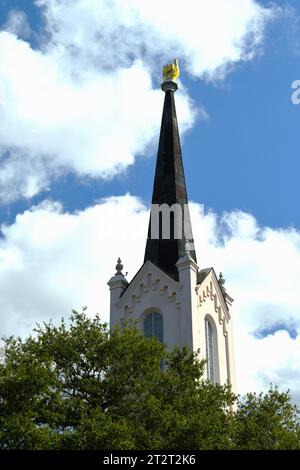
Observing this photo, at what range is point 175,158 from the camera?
43.6 m

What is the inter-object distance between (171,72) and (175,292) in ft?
56.8

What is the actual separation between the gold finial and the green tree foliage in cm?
2490

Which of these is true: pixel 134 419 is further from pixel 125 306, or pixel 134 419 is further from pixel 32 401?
pixel 125 306

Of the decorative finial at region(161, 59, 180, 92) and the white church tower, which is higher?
the decorative finial at region(161, 59, 180, 92)

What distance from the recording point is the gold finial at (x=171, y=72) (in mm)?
47250

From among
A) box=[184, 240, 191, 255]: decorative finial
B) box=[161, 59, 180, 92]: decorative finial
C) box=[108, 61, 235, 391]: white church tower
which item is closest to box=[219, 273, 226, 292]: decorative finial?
box=[108, 61, 235, 391]: white church tower

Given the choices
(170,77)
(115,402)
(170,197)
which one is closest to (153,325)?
(170,197)

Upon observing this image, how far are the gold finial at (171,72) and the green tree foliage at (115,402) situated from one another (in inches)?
980

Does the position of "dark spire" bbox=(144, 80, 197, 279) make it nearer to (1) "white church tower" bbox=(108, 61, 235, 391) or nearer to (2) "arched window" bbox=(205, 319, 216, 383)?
(1) "white church tower" bbox=(108, 61, 235, 391)

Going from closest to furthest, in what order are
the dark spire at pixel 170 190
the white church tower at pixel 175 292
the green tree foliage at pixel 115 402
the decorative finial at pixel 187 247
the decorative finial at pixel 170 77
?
the green tree foliage at pixel 115 402 < the white church tower at pixel 175 292 < the decorative finial at pixel 187 247 < the dark spire at pixel 170 190 < the decorative finial at pixel 170 77

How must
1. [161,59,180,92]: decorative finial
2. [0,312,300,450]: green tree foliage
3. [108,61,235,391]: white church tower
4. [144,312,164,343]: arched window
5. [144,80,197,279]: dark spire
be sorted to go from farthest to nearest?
[161,59,180,92]: decorative finial, [144,80,197,279]: dark spire, [144,312,164,343]: arched window, [108,61,235,391]: white church tower, [0,312,300,450]: green tree foliage

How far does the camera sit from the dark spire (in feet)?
129

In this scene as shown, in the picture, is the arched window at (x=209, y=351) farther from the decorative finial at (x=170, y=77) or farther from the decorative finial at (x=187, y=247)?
the decorative finial at (x=170, y=77)

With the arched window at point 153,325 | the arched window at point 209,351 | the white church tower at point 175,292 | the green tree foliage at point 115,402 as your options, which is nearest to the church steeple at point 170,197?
the white church tower at point 175,292
